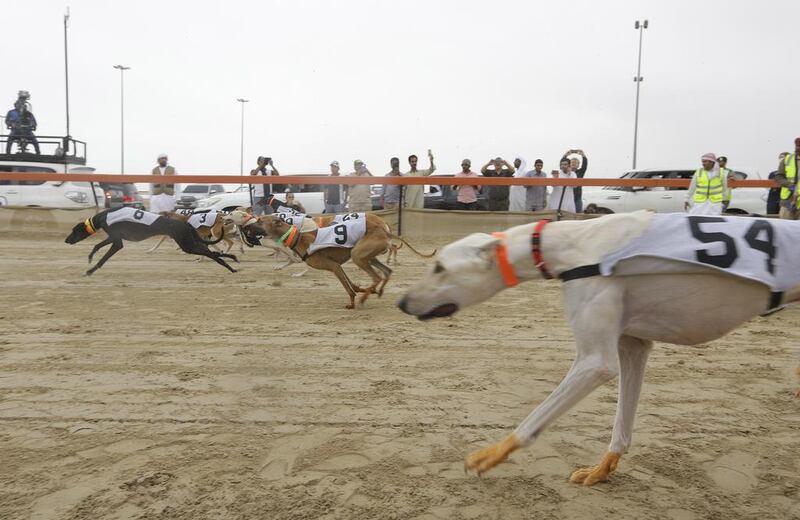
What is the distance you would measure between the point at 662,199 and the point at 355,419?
45.0 feet

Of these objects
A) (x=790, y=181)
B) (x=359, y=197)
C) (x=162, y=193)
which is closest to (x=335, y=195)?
(x=359, y=197)

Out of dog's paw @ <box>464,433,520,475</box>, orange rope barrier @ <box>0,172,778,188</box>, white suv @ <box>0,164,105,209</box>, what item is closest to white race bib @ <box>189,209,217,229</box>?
orange rope barrier @ <box>0,172,778,188</box>

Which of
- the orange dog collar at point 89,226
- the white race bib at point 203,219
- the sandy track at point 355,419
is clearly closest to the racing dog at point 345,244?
the sandy track at point 355,419

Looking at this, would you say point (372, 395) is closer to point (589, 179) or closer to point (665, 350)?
point (665, 350)

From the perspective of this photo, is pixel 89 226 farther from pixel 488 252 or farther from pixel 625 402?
pixel 625 402

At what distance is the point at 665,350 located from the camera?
19.0 feet

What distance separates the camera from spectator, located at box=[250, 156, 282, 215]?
1545 centimetres

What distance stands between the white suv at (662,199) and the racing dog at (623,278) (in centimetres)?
1317

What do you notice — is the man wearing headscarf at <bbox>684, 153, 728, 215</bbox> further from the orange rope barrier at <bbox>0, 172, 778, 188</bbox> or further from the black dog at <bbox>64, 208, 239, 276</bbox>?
the black dog at <bbox>64, 208, 239, 276</bbox>

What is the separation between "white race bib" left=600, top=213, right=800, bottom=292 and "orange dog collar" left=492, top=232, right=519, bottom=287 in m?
0.42

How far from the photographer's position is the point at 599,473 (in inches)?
131

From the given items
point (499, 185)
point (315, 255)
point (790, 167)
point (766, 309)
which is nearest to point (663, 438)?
point (766, 309)

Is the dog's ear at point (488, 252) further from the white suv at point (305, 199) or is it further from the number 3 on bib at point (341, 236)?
the white suv at point (305, 199)

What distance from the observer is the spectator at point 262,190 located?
15.4m
